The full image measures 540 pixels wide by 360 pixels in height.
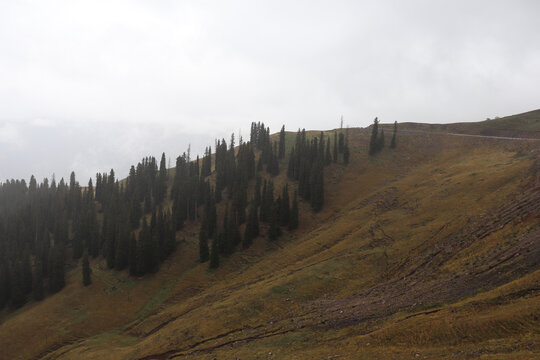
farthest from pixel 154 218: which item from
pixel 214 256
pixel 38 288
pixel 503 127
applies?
pixel 503 127

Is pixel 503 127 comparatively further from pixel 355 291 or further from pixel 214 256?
pixel 214 256

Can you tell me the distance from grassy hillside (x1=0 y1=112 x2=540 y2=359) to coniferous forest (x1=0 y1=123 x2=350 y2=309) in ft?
17.1

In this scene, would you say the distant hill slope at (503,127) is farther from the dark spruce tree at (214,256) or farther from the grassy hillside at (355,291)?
the dark spruce tree at (214,256)

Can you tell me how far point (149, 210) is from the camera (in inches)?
4867

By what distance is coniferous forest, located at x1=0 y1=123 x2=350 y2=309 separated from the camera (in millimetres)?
80875

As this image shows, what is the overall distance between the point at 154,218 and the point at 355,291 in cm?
7103

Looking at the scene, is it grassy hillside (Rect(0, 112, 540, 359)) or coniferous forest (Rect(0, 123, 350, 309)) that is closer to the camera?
grassy hillside (Rect(0, 112, 540, 359))

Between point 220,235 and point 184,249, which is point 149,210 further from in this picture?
point 220,235

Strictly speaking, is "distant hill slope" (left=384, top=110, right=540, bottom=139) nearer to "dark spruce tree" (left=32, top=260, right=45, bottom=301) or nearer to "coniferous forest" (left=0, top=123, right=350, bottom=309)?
"coniferous forest" (left=0, top=123, right=350, bottom=309)

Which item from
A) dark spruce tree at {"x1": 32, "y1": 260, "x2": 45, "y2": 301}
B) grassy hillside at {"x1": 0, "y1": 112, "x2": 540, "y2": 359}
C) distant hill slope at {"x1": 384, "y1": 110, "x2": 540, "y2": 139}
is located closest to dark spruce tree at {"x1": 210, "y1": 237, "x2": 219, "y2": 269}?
grassy hillside at {"x1": 0, "y1": 112, "x2": 540, "y2": 359}

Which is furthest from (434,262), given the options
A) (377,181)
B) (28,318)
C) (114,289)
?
(28,318)

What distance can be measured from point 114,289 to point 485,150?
137807 millimetres

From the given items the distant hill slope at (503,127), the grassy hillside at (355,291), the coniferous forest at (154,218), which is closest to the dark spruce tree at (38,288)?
the coniferous forest at (154,218)

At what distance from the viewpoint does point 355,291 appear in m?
41.6
